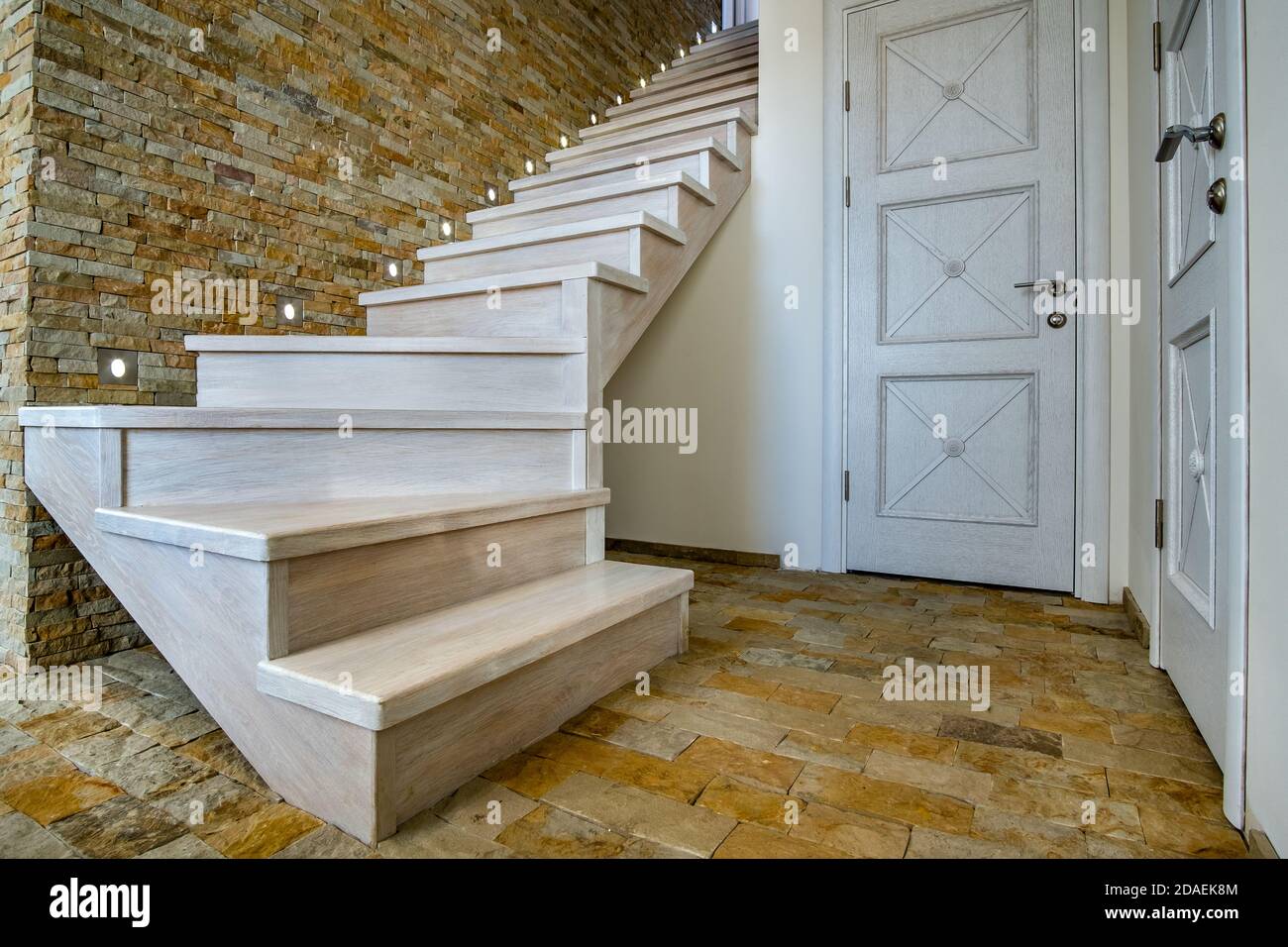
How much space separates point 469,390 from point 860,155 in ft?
5.87

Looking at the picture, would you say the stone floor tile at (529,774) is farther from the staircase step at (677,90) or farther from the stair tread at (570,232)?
the staircase step at (677,90)

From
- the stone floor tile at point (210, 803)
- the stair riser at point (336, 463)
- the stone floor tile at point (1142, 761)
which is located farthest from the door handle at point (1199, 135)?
the stone floor tile at point (210, 803)

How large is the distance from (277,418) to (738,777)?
112 cm

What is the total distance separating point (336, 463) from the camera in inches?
61.5

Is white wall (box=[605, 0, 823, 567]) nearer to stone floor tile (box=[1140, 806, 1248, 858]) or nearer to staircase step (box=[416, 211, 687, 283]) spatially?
staircase step (box=[416, 211, 687, 283])

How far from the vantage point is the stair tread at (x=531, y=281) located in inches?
74.3

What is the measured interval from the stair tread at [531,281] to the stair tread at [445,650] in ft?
2.61

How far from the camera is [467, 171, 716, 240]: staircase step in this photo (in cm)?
244

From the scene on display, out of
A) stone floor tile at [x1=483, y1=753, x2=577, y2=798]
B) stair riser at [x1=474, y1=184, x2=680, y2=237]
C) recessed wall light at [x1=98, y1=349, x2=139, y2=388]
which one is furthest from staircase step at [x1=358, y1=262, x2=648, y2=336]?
stone floor tile at [x1=483, y1=753, x2=577, y2=798]

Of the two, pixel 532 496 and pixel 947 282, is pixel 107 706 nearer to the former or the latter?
pixel 532 496

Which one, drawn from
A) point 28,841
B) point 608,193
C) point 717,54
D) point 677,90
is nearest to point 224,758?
point 28,841

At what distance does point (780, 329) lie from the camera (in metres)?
2.84
